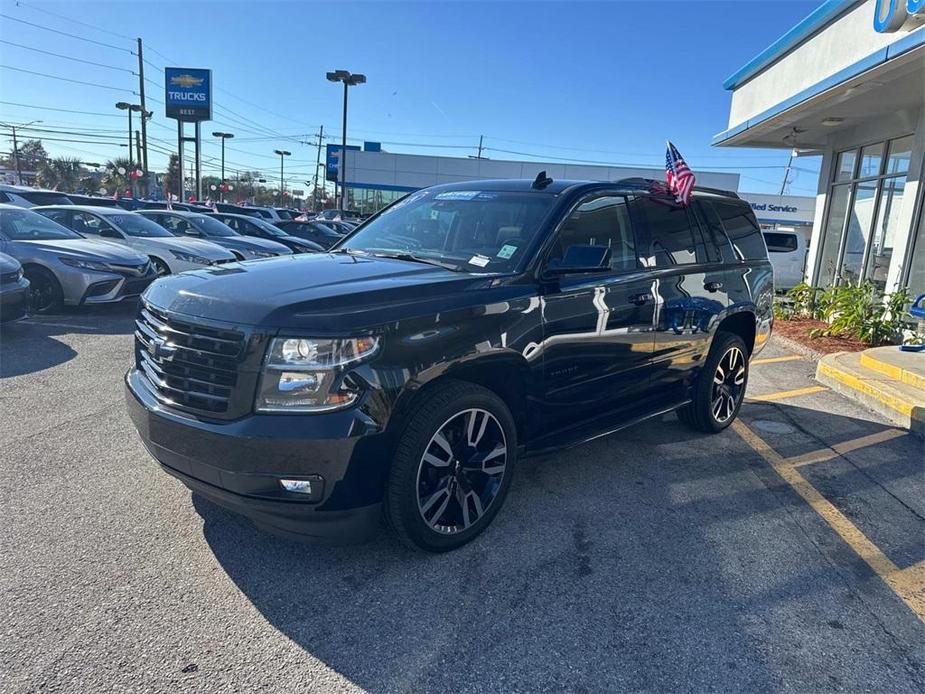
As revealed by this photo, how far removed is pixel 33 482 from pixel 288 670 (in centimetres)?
237

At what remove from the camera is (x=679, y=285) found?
4516 millimetres

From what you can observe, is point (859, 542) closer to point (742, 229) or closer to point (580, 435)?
point (580, 435)

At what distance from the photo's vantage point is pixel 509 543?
337cm

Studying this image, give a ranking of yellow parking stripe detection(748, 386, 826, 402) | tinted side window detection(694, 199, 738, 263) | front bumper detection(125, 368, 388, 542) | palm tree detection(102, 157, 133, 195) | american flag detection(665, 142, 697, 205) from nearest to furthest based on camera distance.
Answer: front bumper detection(125, 368, 388, 542) < american flag detection(665, 142, 697, 205) < tinted side window detection(694, 199, 738, 263) < yellow parking stripe detection(748, 386, 826, 402) < palm tree detection(102, 157, 133, 195)

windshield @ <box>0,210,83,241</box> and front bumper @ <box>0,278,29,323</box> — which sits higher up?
windshield @ <box>0,210,83,241</box>

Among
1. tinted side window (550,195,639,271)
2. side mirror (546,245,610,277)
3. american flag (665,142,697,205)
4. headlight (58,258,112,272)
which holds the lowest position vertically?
headlight (58,258,112,272)

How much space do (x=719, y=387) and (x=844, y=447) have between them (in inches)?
45.0

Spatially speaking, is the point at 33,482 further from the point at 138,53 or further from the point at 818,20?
the point at 138,53

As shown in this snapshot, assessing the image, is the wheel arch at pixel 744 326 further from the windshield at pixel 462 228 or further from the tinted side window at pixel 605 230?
the windshield at pixel 462 228

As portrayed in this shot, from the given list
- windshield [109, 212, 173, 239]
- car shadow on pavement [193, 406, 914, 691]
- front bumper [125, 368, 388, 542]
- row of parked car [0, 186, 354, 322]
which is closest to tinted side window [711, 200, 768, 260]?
car shadow on pavement [193, 406, 914, 691]

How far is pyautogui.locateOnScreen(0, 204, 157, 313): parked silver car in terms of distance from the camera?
8766 mm

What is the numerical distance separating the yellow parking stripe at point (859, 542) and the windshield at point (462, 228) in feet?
8.27

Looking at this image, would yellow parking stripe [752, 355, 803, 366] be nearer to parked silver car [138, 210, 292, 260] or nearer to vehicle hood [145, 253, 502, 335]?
vehicle hood [145, 253, 502, 335]

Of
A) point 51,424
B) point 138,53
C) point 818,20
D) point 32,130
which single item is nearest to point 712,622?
point 51,424
